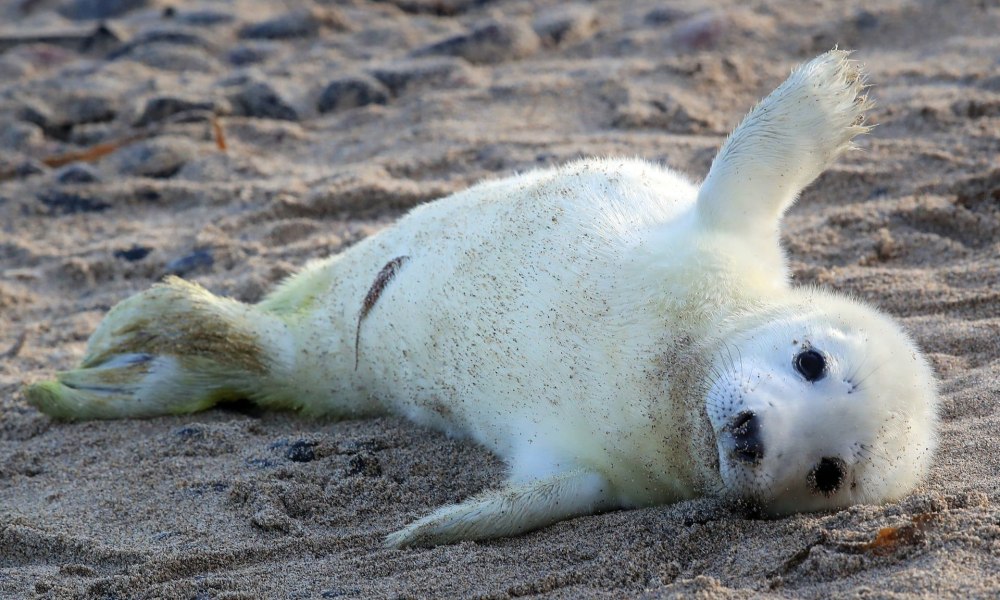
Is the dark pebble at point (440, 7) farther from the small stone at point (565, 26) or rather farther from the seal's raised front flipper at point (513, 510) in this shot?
the seal's raised front flipper at point (513, 510)

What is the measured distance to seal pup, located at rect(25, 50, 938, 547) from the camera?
9.48 feet

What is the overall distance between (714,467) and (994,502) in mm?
652

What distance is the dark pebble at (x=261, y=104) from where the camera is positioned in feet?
22.7

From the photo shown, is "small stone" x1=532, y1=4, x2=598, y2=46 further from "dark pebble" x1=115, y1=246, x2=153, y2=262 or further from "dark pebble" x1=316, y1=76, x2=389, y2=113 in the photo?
"dark pebble" x1=115, y1=246, x2=153, y2=262

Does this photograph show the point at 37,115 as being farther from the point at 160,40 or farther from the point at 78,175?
the point at 160,40

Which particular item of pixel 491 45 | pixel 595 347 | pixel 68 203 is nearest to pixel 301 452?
pixel 595 347

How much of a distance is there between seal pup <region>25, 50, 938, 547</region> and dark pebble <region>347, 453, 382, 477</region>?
298 mm

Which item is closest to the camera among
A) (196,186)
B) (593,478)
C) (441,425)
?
(593,478)

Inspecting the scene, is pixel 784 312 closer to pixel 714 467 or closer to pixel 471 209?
pixel 714 467

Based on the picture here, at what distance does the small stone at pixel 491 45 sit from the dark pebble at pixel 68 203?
2.29m

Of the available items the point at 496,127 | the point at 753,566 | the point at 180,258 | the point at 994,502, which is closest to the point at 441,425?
the point at 753,566

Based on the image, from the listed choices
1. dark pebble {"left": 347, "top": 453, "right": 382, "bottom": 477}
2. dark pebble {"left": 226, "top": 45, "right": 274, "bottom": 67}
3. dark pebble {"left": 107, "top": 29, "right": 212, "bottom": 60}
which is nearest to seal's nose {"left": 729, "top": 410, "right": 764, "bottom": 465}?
dark pebble {"left": 347, "top": 453, "right": 382, "bottom": 477}

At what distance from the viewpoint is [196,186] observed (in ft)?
19.9

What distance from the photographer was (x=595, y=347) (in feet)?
10.6
